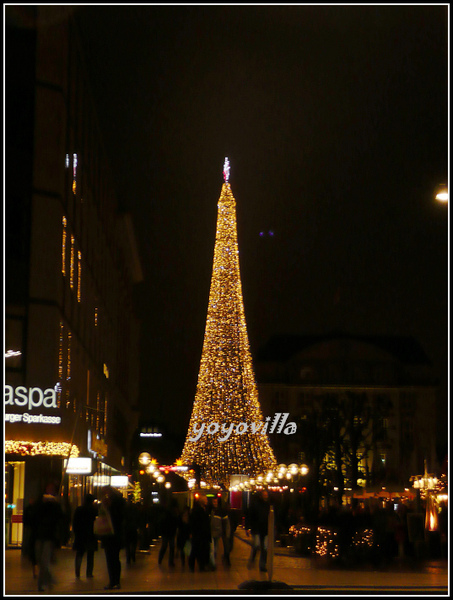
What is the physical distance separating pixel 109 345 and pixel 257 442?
11.8 m

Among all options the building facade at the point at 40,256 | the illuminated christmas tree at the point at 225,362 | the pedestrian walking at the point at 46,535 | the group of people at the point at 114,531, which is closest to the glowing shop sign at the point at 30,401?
the building facade at the point at 40,256

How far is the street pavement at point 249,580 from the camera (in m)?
16.0

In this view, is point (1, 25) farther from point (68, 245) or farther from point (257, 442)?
point (257, 442)

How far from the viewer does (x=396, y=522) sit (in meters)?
24.9

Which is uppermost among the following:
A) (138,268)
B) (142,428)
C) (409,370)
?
(138,268)

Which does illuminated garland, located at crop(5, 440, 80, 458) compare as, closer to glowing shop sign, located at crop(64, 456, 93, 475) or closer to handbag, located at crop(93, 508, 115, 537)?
glowing shop sign, located at crop(64, 456, 93, 475)

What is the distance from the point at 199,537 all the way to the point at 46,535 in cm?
593

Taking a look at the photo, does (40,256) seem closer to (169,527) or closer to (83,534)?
(169,527)

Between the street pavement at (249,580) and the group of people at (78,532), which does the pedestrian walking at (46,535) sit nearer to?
the group of people at (78,532)

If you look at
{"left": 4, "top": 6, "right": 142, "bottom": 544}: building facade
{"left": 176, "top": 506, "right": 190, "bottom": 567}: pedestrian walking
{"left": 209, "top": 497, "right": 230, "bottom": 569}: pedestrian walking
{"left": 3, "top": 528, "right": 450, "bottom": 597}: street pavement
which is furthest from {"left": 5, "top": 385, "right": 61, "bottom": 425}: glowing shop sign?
{"left": 176, "top": 506, "right": 190, "bottom": 567}: pedestrian walking

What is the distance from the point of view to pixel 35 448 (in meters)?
31.0

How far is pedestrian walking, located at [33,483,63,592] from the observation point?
53.3 feet

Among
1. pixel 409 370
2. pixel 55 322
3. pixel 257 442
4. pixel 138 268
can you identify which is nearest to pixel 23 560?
pixel 55 322

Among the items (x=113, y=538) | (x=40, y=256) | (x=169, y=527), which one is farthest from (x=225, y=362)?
(x=113, y=538)
